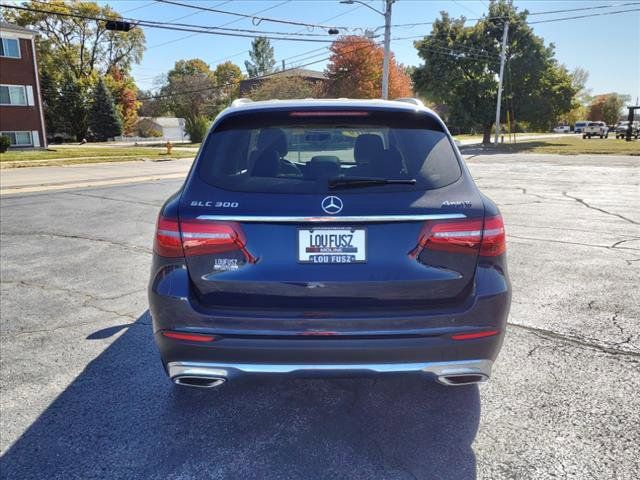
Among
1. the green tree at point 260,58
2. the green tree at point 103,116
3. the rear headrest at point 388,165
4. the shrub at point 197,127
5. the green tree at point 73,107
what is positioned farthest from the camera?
the green tree at point 260,58

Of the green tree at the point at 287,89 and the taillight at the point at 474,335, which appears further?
the green tree at the point at 287,89

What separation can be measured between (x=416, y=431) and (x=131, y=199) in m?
11.0

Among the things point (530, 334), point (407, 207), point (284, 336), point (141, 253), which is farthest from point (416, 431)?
point (141, 253)

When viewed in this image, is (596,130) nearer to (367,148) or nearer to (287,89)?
(287,89)

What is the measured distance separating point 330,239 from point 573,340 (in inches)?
106

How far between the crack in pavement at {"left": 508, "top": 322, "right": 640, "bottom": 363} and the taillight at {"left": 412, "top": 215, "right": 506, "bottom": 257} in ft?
6.26

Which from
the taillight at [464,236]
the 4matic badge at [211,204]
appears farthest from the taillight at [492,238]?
the 4matic badge at [211,204]

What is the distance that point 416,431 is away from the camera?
279cm

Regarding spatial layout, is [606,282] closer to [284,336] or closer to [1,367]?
[284,336]

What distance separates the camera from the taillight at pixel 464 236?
7.89ft

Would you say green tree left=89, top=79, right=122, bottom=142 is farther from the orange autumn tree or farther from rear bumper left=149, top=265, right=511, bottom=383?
rear bumper left=149, top=265, right=511, bottom=383

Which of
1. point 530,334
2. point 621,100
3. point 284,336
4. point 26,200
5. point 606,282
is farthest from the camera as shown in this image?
point 621,100

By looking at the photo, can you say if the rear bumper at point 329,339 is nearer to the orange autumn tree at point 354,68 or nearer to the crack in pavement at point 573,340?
the crack in pavement at point 573,340

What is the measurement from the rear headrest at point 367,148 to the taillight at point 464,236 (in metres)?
0.61
